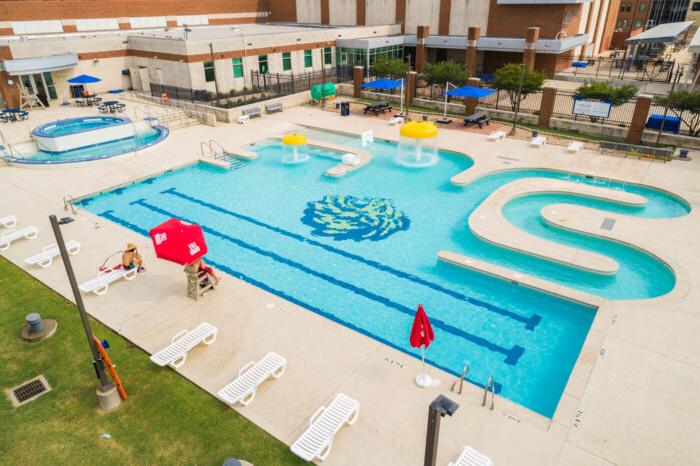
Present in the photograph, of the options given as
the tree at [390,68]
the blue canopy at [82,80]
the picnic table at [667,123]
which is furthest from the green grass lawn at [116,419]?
the tree at [390,68]

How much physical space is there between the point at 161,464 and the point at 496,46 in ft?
142

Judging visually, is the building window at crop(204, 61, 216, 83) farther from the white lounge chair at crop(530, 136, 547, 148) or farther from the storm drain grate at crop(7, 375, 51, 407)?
the storm drain grate at crop(7, 375, 51, 407)

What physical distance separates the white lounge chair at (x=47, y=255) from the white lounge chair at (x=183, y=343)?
21.1 feet

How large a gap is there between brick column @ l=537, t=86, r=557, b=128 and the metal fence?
18244 millimetres

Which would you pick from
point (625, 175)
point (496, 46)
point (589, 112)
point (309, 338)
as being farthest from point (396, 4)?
point (309, 338)

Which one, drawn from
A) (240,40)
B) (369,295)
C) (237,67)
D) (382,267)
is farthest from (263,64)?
(369,295)

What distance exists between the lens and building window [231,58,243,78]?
119 feet

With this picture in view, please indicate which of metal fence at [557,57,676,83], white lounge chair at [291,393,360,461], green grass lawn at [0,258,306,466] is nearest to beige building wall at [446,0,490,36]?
metal fence at [557,57,676,83]

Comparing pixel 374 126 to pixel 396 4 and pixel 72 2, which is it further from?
pixel 72 2

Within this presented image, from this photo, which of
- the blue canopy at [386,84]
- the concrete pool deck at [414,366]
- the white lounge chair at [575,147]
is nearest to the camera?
the concrete pool deck at [414,366]

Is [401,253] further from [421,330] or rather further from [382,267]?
[421,330]

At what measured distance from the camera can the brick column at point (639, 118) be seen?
2432cm

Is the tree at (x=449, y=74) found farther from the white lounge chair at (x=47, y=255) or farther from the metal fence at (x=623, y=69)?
the white lounge chair at (x=47, y=255)

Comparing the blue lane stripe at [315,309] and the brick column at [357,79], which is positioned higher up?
the brick column at [357,79]
